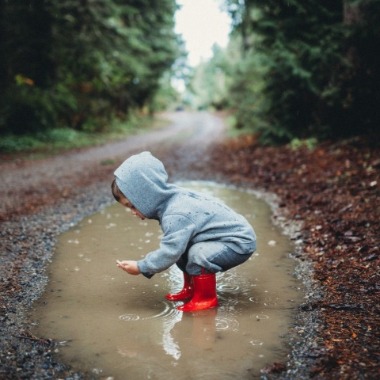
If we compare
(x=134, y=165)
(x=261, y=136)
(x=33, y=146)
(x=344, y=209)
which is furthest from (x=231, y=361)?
(x=33, y=146)

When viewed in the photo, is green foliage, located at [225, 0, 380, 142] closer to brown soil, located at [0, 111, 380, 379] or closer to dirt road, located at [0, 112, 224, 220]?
brown soil, located at [0, 111, 380, 379]

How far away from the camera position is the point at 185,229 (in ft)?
10.0

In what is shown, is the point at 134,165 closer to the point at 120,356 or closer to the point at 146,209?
the point at 146,209

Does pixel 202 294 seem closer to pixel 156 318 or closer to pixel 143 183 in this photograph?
pixel 156 318

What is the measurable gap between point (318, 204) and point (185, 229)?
3643mm

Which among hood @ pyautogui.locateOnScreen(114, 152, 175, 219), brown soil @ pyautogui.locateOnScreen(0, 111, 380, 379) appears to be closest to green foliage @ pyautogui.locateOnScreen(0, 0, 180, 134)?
brown soil @ pyautogui.locateOnScreen(0, 111, 380, 379)

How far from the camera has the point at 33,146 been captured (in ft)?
47.5

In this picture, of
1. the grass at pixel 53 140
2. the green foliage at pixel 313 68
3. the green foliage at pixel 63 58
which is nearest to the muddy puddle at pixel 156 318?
the green foliage at pixel 313 68

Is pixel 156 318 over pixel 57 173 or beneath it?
over

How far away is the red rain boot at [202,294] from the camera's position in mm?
3195

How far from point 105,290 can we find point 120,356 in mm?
1120

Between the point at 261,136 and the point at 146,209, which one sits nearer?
the point at 146,209

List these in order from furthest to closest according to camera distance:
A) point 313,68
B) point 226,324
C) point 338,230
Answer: point 313,68 < point 338,230 < point 226,324

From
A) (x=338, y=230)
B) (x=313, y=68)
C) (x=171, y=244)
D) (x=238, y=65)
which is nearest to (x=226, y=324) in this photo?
(x=171, y=244)
